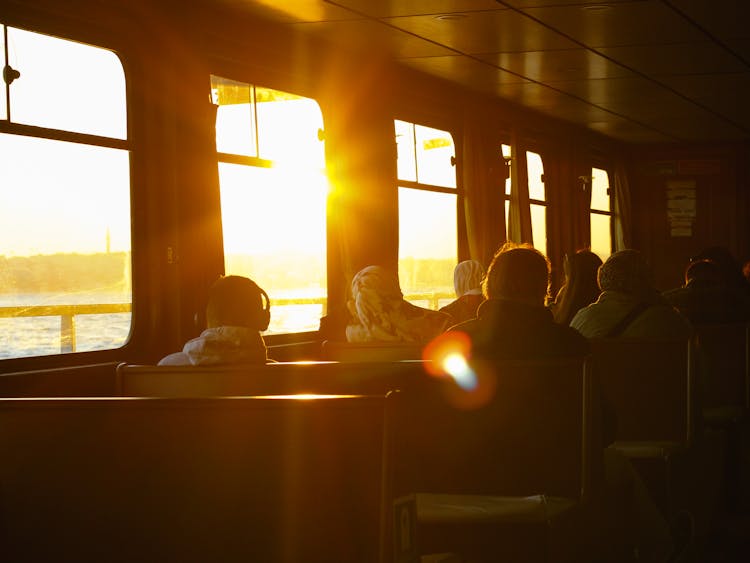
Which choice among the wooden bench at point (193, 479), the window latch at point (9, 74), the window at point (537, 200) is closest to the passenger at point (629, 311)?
the window latch at point (9, 74)

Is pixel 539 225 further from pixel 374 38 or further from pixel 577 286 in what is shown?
pixel 577 286

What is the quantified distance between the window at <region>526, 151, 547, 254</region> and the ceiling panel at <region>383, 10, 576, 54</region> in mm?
3701

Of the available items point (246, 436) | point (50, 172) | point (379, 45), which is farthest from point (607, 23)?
point (246, 436)

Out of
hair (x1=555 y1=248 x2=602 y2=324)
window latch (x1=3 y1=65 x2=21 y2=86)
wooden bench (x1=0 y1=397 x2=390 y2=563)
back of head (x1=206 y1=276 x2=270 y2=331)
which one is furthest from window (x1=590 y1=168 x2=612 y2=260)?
wooden bench (x1=0 y1=397 x2=390 y2=563)

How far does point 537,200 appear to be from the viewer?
446 inches

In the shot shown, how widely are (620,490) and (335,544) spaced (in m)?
2.08

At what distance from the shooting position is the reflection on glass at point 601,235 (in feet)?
44.1

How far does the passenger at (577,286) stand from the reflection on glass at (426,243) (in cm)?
255

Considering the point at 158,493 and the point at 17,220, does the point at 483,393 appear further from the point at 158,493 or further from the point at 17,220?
the point at 17,220

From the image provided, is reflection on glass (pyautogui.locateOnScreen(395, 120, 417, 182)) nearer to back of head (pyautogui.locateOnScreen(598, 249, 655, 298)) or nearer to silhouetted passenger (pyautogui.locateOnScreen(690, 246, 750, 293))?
silhouetted passenger (pyautogui.locateOnScreen(690, 246, 750, 293))

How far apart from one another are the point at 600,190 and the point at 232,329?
425 inches

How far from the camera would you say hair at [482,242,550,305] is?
3.39 metres

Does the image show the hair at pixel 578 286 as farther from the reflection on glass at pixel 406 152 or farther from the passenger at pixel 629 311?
the reflection on glass at pixel 406 152

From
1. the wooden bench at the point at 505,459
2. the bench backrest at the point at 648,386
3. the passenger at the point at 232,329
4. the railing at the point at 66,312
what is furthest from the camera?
the railing at the point at 66,312
